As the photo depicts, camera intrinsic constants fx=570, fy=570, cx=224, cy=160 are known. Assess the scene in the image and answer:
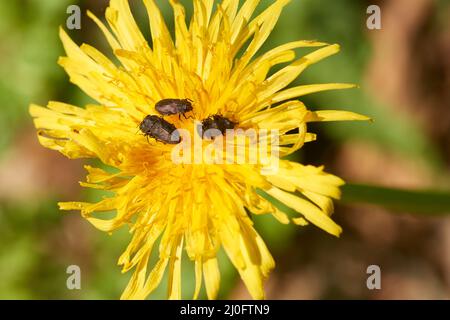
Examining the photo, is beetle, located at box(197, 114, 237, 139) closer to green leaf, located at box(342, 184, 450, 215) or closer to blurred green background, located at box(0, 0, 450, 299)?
green leaf, located at box(342, 184, 450, 215)

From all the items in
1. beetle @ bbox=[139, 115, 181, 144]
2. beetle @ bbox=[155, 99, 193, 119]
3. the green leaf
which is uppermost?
beetle @ bbox=[155, 99, 193, 119]

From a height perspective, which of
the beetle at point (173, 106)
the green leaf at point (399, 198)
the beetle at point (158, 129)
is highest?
the beetle at point (173, 106)

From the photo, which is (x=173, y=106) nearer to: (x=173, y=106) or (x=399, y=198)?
(x=173, y=106)

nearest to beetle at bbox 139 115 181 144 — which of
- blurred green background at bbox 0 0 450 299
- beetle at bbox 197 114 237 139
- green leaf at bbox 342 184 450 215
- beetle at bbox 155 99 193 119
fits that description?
beetle at bbox 155 99 193 119

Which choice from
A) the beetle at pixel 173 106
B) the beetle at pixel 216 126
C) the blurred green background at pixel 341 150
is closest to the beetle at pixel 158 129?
the beetle at pixel 173 106

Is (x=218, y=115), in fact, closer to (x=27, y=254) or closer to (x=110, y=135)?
(x=110, y=135)

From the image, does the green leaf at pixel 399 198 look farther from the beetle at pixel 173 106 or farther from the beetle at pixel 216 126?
the beetle at pixel 173 106
